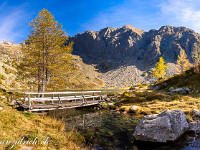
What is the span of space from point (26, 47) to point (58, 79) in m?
6.77

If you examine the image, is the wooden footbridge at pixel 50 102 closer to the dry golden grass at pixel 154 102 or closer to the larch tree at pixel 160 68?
the dry golden grass at pixel 154 102

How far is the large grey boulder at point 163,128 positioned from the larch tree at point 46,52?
1395cm

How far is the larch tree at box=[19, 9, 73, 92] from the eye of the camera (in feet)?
61.5

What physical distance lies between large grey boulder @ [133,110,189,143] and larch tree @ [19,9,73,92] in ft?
45.8

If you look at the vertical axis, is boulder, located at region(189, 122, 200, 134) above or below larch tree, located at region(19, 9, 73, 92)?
below

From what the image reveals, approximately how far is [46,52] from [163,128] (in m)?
17.7

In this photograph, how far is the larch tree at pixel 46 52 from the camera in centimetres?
1873

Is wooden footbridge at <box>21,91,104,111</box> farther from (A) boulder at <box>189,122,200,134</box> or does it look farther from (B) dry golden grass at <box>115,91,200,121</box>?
(A) boulder at <box>189,122,200,134</box>

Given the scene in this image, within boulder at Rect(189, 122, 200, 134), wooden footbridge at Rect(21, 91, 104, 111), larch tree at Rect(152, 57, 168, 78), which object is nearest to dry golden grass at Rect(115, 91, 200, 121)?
wooden footbridge at Rect(21, 91, 104, 111)

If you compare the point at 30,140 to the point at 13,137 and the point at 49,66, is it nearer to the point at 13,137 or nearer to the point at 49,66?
the point at 13,137

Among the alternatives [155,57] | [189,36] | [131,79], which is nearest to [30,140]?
[131,79]

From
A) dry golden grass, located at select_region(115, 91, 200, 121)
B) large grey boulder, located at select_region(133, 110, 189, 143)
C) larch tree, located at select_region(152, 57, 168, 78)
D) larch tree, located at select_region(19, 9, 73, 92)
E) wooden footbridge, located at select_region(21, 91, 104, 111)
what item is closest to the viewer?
large grey boulder, located at select_region(133, 110, 189, 143)

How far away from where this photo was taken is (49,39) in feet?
64.3

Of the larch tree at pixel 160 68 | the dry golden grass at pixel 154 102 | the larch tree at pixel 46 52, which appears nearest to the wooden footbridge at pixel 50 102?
the larch tree at pixel 46 52
